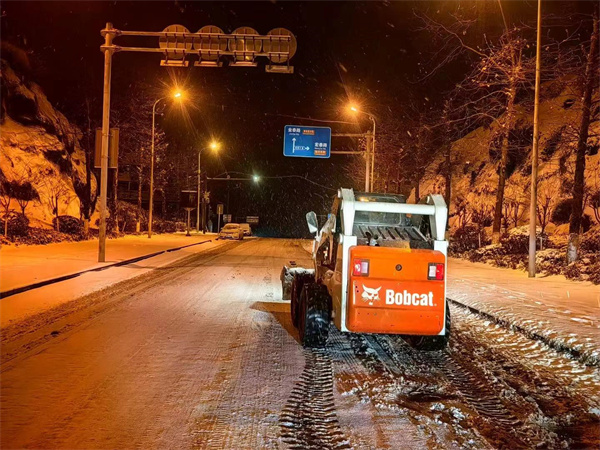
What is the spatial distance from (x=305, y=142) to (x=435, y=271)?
1091 inches

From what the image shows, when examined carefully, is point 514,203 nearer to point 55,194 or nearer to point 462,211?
point 462,211

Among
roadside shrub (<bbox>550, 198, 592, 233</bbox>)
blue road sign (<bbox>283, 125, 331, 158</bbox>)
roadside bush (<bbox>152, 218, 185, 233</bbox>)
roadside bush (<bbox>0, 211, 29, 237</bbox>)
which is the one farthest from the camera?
roadside bush (<bbox>152, 218, 185, 233</bbox>)

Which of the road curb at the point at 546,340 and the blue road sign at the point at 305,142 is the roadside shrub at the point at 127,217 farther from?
the road curb at the point at 546,340

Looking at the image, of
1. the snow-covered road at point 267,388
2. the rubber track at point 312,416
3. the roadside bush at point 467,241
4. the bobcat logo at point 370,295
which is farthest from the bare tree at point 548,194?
the rubber track at point 312,416

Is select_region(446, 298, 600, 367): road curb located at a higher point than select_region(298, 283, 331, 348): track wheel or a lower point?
lower

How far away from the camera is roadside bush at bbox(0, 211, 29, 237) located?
1018 inches

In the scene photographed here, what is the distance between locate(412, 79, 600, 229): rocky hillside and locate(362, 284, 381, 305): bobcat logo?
54.4ft

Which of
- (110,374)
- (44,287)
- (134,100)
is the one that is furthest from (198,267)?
(134,100)

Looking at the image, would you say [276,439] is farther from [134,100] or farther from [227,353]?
[134,100]

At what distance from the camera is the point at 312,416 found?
16.3 feet

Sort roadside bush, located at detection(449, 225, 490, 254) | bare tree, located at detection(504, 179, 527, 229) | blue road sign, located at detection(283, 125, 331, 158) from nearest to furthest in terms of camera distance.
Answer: roadside bush, located at detection(449, 225, 490, 254)
bare tree, located at detection(504, 179, 527, 229)
blue road sign, located at detection(283, 125, 331, 158)

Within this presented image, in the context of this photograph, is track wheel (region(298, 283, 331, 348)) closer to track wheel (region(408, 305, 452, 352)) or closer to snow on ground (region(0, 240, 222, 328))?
track wheel (region(408, 305, 452, 352))

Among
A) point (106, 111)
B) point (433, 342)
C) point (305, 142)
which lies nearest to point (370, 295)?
point (433, 342)

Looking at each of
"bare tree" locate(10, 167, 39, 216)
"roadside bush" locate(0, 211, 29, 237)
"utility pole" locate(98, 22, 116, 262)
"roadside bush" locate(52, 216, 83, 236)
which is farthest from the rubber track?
"roadside bush" locate(52, 216, 83, 236)
